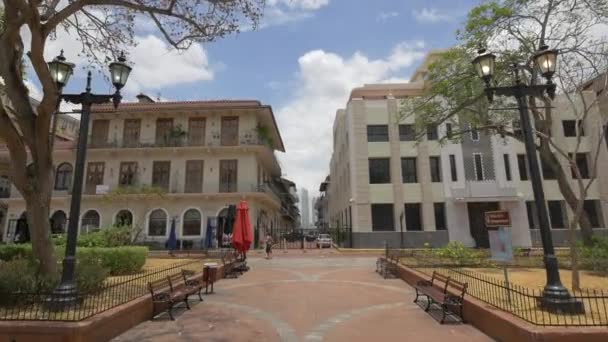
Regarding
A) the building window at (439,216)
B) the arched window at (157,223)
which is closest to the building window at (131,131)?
the arched window at (157,223)

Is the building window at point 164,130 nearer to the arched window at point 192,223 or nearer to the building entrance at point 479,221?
the arched window at point 192,223

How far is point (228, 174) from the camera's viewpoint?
27766mm

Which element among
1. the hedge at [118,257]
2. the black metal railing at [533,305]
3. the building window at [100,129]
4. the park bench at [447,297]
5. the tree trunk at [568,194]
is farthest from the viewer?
the building window at [100,129]

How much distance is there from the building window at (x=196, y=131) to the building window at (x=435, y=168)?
1863cm

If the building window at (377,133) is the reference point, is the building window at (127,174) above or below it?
below

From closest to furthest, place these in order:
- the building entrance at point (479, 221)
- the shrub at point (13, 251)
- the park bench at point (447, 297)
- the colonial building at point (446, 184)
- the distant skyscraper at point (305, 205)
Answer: the park bench at point (447, 297)
the shrub at point (13, 251)
the colonial building at point (446, 184)
the building entrance at point (479, 221)
the distant skyscraper at point (305, 205)

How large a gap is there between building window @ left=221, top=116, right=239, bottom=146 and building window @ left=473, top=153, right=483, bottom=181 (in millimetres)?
19033

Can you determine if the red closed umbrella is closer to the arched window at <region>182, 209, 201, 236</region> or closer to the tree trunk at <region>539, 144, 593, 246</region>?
the tree trunk at <region>539, 144, 593, 246</region>

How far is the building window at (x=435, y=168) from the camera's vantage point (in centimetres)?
2739

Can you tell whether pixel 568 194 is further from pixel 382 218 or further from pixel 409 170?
pixel 382 218

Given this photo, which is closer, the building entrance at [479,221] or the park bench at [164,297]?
the park bench at [164,297]

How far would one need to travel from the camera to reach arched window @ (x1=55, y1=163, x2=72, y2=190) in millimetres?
29138

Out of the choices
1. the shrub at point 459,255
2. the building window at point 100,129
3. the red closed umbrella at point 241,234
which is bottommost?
the shrub at point 459,255

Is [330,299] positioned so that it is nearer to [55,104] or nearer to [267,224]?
[55,104]
